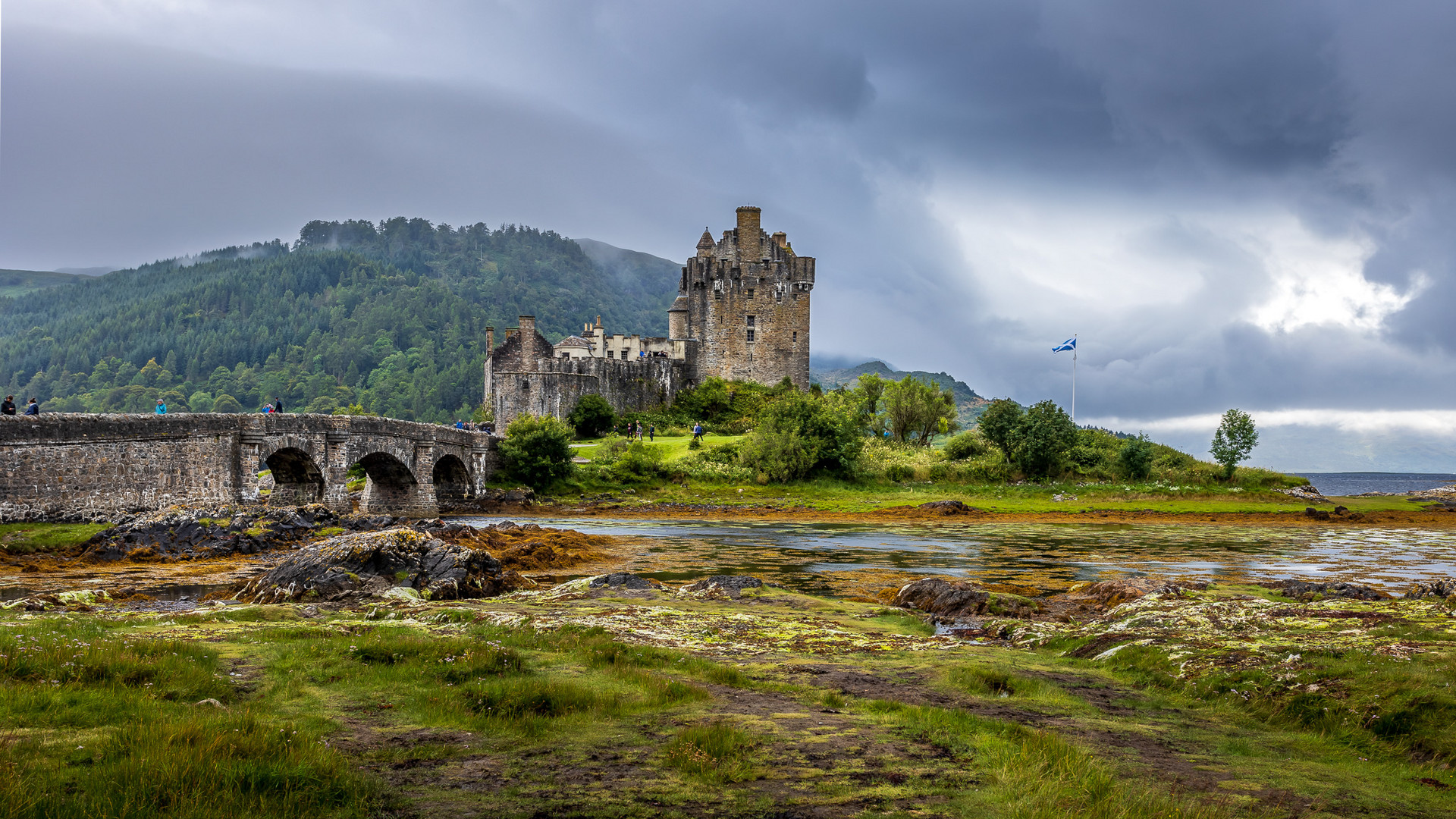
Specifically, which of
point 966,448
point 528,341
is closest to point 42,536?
point 966,448

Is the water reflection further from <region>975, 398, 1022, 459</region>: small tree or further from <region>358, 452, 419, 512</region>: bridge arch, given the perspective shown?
<region>975, 398, 1022, 459</region>: small tree

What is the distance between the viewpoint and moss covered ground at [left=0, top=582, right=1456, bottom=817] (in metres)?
6.73

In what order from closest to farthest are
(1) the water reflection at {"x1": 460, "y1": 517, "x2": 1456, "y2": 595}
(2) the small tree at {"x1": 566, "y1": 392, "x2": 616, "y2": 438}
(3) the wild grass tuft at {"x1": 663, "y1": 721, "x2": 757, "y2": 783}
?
(3) the wild grass tuft at {"x1": 663, "y1": 721, "x2": 757, "y2": 783}
(1) the water reflection at {"x1": 460, "y1": 517, "x2": 1456, "y2": 595}
(2) the small tree at {"x1": 566, "y1": 392, "x2": 616, "y2": 438}

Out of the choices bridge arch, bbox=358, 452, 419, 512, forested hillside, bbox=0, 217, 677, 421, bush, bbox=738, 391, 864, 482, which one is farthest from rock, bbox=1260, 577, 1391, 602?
forested hillside, bbox=0, 217, 677, 421

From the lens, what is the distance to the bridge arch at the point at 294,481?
141 feet

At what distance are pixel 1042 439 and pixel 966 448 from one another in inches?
249

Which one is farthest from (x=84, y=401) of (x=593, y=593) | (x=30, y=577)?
(x=593, y=593)

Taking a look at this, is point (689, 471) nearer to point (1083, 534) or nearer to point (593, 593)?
point (1083, 534)

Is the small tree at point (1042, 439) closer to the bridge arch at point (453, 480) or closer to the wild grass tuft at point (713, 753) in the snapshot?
the bridge arch at point (453, 480)

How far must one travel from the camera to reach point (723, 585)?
2067cm

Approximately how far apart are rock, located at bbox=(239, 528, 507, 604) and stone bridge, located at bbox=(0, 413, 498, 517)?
1422 centimetres

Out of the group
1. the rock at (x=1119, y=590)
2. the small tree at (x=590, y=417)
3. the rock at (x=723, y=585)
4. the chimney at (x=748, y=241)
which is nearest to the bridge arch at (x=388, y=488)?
the small tree at (x=590, y=417)

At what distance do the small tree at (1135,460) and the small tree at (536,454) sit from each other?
124 ft

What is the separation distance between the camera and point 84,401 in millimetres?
132250
